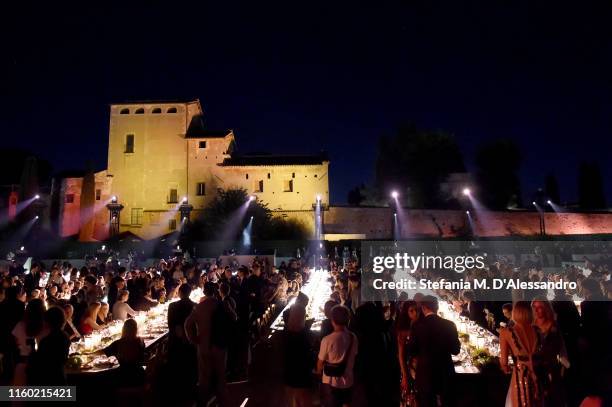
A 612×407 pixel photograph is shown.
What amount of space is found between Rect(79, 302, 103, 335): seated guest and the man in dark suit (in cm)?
456

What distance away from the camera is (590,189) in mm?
42406

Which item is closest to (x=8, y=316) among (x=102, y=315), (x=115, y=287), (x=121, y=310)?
(x=102, y=315)

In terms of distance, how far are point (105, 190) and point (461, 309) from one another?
37534 mm

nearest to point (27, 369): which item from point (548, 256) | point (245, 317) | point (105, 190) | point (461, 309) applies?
point (245, 317)

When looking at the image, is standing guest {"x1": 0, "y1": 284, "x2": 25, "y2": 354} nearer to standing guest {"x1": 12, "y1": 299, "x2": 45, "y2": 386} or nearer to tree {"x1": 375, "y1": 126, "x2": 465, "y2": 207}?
standing guest {"x1": 12, "y1": 299, "x2": 45, "y2": 386}

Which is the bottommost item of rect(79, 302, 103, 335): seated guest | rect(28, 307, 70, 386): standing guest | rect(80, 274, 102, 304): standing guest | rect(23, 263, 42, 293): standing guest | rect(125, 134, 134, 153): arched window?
rect(28, 307, 70, 386): standing guest

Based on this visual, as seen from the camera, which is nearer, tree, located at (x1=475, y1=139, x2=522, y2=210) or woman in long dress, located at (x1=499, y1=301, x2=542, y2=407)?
woman in long dress, located at (x1=499, y1=301, x2=542, y2=407)

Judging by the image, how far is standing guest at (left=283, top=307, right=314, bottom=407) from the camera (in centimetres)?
418

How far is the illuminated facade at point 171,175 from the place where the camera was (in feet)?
125

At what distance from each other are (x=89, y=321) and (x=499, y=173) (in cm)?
4667

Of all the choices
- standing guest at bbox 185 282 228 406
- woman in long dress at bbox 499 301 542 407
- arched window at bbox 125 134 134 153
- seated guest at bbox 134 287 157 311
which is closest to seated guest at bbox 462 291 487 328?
woman in long dress at bbox 499 301 542 407

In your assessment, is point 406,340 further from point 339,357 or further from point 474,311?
point 474,311

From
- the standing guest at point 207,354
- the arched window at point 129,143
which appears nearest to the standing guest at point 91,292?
the standing guest at point 207,354

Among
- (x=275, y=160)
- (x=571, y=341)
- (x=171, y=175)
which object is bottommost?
(x=571, y=341)
